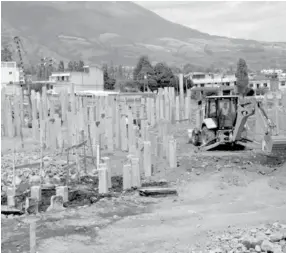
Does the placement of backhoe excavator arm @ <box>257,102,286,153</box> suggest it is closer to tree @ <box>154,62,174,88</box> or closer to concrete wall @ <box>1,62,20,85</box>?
tree @ <box>154,62,174,88</box>

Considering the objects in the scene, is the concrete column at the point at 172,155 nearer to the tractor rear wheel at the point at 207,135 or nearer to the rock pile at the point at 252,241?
the tractor rear wheel at the point at 207,135

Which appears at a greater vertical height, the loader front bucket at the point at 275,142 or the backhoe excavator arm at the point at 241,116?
the backhoe excavator arm at the point at 241,116

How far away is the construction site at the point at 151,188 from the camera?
343 inches

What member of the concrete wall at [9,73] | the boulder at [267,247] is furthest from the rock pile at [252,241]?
the concrete wall at [9,73]

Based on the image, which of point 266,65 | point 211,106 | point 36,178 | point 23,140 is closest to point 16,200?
point 36,178

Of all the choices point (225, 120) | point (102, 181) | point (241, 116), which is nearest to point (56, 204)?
point (102, 181)

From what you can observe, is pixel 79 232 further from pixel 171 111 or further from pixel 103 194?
pixel 171 111

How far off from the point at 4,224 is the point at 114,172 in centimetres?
492

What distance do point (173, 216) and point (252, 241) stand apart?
100 inches

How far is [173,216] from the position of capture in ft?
33.1

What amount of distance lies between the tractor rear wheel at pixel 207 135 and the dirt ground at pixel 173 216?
8.26 feet

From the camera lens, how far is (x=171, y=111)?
27.1 meters

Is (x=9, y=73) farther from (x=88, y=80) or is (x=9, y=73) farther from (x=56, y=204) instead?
Answer: (x=56, y=204)

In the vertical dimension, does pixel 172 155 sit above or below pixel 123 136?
below
